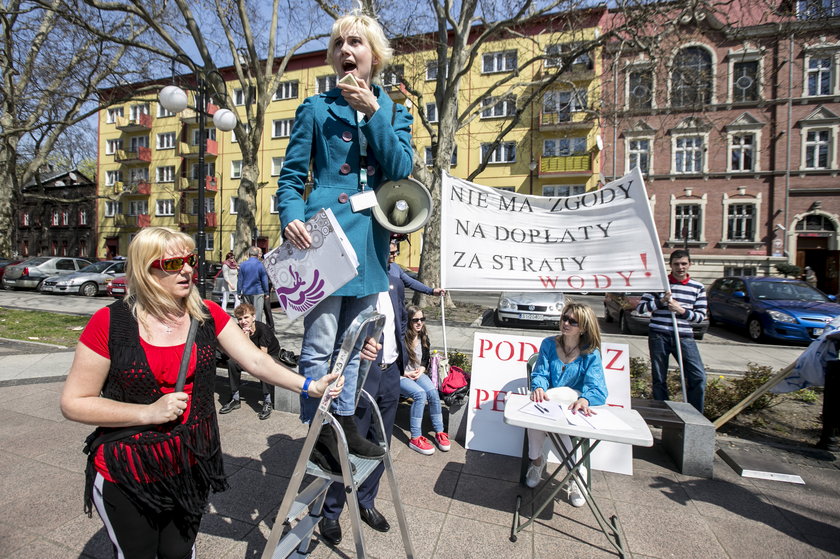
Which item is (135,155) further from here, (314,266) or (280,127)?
(314,266)

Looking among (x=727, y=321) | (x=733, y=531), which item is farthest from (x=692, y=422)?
(x=727, y=321)

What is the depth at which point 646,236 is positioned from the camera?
405 cm

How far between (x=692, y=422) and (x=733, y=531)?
0.96m

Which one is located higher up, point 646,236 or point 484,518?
point 646,236

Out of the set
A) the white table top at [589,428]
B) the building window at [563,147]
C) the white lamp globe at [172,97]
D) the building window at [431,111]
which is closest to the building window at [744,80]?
the white table top at [589,428]

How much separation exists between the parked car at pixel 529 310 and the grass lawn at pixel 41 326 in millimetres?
9556

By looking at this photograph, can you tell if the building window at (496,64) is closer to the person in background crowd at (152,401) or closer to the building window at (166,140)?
the building window at (166,140)

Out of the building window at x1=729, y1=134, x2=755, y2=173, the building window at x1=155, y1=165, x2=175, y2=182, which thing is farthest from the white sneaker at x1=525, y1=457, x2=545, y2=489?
the building window at x1=155, y1=165, x2=175, y2=182

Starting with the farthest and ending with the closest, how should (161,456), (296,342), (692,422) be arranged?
(296,342), (692,422), (161,456)

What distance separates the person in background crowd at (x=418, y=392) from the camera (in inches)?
162

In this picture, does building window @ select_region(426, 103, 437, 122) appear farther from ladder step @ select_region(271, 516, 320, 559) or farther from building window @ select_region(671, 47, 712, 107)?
ladder step @ select_region(271, 516, 320, 559)

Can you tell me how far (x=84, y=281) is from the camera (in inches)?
749

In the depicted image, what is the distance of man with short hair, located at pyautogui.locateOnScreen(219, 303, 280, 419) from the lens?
4781 mm

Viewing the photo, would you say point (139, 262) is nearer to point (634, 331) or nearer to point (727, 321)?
point (634, 331)
